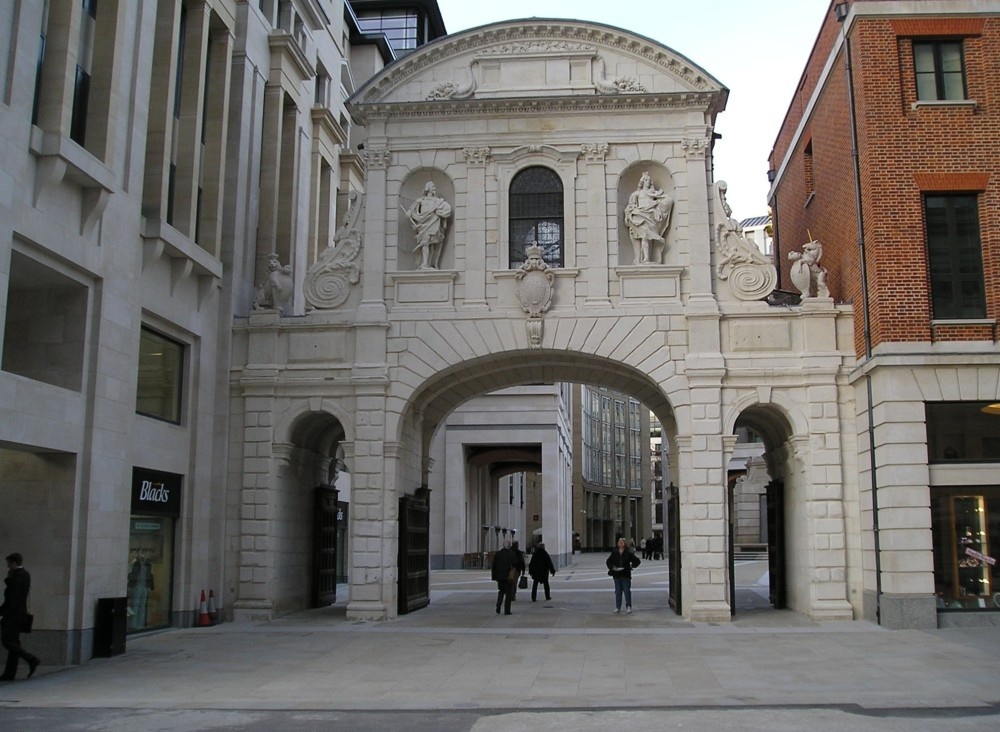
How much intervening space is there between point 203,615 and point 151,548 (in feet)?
6.92

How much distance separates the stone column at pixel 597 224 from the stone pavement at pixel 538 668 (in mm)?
7301

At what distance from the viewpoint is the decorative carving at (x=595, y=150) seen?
2397 cm

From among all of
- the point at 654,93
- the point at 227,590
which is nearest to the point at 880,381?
the point at 654,93

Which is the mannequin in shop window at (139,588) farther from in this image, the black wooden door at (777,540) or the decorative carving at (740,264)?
the black wooden door at (777,540)

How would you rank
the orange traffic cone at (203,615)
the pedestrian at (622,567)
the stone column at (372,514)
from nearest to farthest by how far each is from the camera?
the orange traffic cone at (203,615), the stone column at (372,514), the pedestrian at (622,567)

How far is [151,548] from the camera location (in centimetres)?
2088

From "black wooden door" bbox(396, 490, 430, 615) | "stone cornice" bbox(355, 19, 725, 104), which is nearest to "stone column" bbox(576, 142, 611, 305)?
"stone cornice" bbox(355, 19, 725, 104)

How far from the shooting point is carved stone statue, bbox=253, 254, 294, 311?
24.1m

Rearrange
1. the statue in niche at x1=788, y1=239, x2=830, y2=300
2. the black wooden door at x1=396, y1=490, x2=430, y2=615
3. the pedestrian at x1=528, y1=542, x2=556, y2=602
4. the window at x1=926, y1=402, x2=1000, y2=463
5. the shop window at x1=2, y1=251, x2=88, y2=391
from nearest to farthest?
the shop window at x1=2, y1=251, x2=88, y2=391
the window at x1=926, y1=402, x2=1000, y2=463
the statue in niche at x1=788, y1=239, x2=830, y2=300
the black wooden door at x1=396, y1=490, x2=430, y2=615
the pedestrian at x1=528, y1=542, x2=556, y2=602

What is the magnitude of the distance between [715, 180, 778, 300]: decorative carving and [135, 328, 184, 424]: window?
12031 millimetres

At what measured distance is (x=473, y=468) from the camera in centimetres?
4891

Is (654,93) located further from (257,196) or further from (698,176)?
(257,196)

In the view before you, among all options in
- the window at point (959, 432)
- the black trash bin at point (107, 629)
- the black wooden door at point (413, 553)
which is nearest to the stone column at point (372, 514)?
the black wooden door at point (413, 553)

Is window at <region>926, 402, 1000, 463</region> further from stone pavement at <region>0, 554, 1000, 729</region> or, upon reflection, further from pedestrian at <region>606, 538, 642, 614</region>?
pedestrian at <region>606, 538, 642, 614</region>
